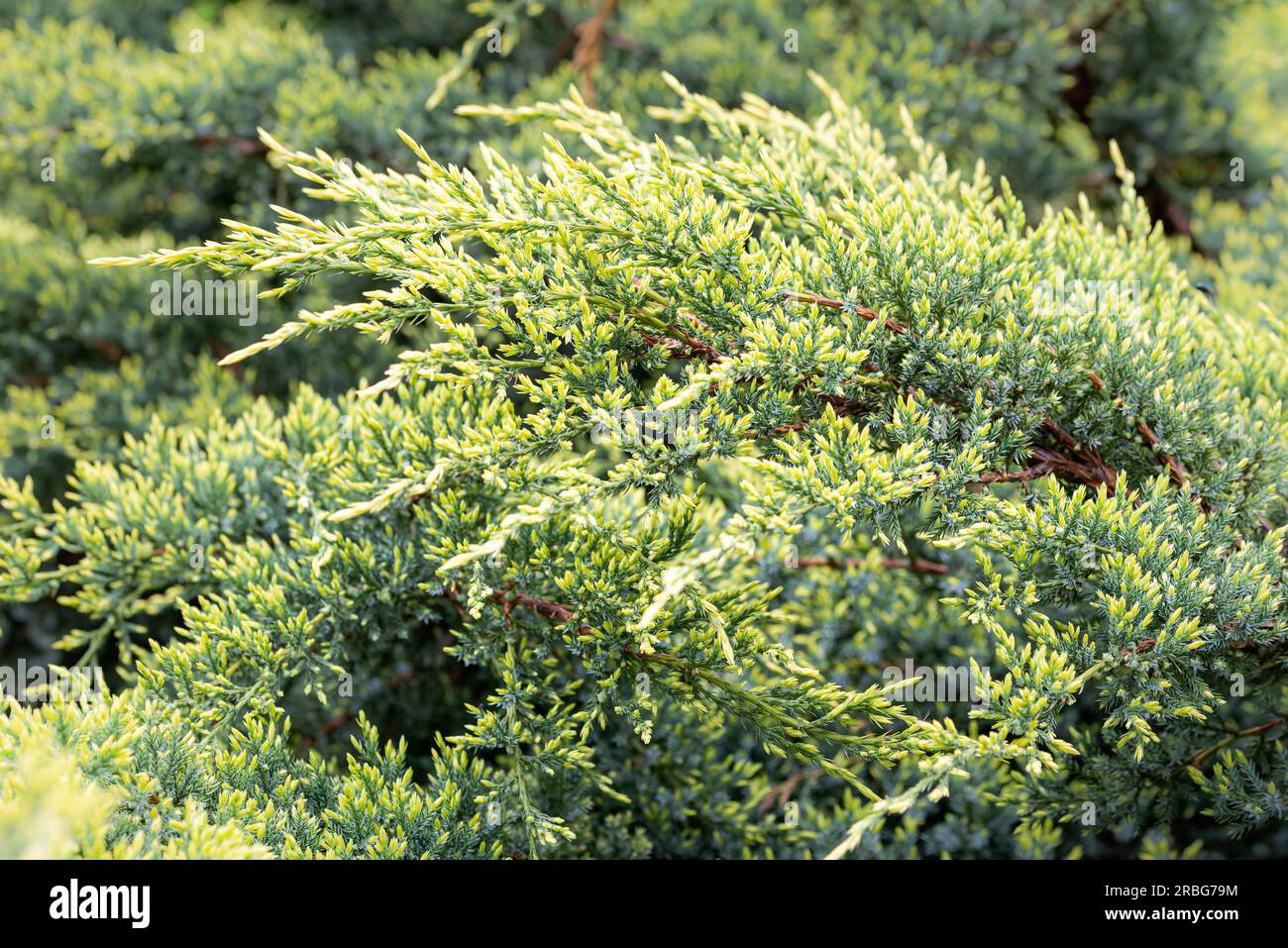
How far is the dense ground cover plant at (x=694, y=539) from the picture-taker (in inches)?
71.2

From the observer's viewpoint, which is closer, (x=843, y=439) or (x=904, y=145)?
(x=843, y=439)

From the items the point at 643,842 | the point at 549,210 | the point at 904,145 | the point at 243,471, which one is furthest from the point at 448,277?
the point at 904,145

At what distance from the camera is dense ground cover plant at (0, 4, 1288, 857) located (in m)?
1.81

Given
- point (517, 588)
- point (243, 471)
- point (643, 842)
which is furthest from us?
point (243, 471)

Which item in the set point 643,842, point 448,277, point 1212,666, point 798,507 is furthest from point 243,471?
point 1212,666

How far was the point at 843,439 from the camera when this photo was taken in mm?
1894

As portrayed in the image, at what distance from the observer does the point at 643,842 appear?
8.01 feet

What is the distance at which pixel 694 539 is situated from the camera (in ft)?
7.52

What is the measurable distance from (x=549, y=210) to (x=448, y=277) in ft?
0.82

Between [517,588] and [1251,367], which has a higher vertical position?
[1251,367]

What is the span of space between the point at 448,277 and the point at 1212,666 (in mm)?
1609
